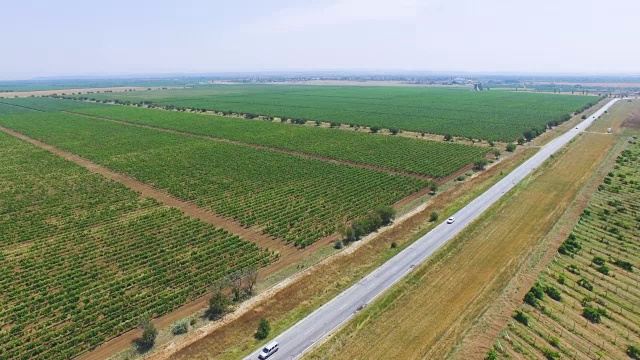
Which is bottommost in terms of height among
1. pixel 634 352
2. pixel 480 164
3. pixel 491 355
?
pixel 634 352

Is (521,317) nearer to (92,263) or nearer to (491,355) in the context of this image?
(491,355)

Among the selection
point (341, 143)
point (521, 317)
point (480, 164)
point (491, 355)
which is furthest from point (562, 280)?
point (341, 143)

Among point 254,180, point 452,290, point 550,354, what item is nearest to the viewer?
point 550,354

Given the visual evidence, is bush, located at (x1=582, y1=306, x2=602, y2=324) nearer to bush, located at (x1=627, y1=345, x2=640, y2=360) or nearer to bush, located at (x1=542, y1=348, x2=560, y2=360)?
bush, located at (x1=627, y1=345, x2=640, y2=360)

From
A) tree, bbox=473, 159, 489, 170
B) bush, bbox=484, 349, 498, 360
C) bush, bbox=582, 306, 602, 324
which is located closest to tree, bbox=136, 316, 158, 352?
bush, bbox=484, 349, 498, 360

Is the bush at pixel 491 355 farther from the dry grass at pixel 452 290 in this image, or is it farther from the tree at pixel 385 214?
the tree at pixel 385 214

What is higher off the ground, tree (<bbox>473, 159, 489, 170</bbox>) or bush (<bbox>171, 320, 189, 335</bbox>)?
tree (<bbox>473, 159, 489, 170</bbox>)

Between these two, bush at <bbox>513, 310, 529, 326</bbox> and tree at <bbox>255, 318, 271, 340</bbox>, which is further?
bush at <bbox>513, 310, 529, 326</bbox>

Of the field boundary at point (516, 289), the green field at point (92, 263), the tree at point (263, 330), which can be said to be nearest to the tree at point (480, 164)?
the field boundary at point (516, 289)
